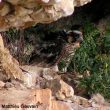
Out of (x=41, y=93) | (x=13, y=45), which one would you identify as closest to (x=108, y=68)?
(x=13, y=45)

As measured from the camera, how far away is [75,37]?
6.62m

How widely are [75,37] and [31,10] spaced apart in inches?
173

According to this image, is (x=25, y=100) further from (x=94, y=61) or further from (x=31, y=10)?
(x=94, y=61)

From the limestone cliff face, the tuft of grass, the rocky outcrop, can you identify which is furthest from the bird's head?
the limestone cliff face

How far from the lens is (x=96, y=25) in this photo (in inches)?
296

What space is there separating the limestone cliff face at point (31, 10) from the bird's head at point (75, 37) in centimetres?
418

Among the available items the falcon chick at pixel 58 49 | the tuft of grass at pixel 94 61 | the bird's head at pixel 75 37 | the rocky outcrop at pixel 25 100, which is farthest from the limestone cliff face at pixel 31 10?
the bird's head at pixel 75 37

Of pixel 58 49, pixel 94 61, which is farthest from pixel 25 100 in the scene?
pixel 94 61

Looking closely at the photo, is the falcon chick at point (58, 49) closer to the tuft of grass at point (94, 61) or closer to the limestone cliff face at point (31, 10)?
the tuft of grass at point (94, 61)

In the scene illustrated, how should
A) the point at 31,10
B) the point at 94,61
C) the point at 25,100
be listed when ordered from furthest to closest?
1. the point at 94,61
2. the point at 25,100
3. the point at 31,10

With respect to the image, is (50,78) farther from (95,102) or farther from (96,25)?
(96,25)

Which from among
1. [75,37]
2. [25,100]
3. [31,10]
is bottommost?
[25,100]

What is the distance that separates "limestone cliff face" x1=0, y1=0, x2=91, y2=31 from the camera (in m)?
2.16

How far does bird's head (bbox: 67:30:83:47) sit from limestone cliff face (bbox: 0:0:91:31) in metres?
4.18
